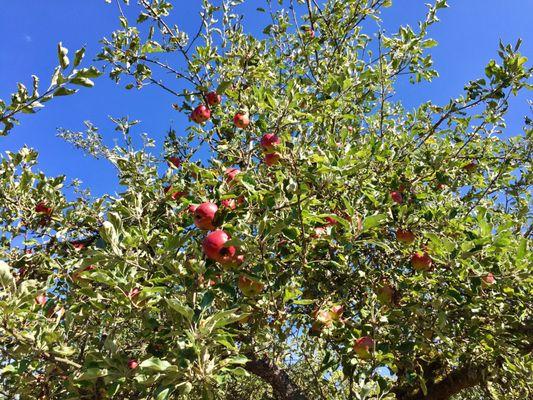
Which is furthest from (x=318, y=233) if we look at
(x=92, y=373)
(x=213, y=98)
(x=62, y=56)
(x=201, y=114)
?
(x=213, y=98)

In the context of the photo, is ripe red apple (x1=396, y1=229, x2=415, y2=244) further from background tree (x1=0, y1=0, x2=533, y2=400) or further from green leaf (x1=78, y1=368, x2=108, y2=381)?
green leaf (x1=78, y1=368, x2=108, y2=381)

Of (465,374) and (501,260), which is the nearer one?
(501,260)

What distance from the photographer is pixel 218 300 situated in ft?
9.33

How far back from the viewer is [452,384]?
15.3ft

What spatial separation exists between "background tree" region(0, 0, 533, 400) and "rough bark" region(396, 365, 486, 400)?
0.09 ft

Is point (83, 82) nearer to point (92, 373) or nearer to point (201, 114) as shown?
point (92, 373)

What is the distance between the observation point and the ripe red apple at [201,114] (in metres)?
4.52

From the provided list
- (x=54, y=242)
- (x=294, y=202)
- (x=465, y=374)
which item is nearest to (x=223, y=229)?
(x=294, y=202)

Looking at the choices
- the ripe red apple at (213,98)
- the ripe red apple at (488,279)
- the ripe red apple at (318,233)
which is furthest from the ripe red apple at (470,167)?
the ripe red apple at (213,98)

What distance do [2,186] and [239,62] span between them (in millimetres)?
2944

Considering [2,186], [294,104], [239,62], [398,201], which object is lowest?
[398,201]

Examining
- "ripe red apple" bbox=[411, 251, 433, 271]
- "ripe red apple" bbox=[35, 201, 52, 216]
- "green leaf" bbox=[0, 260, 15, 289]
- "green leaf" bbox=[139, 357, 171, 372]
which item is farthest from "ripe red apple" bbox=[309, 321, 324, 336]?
"ripe red apple" bbox=[35, 201, 52, 216]

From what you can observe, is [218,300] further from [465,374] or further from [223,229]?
[465,374]

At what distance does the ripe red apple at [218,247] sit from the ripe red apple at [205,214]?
101 mm
